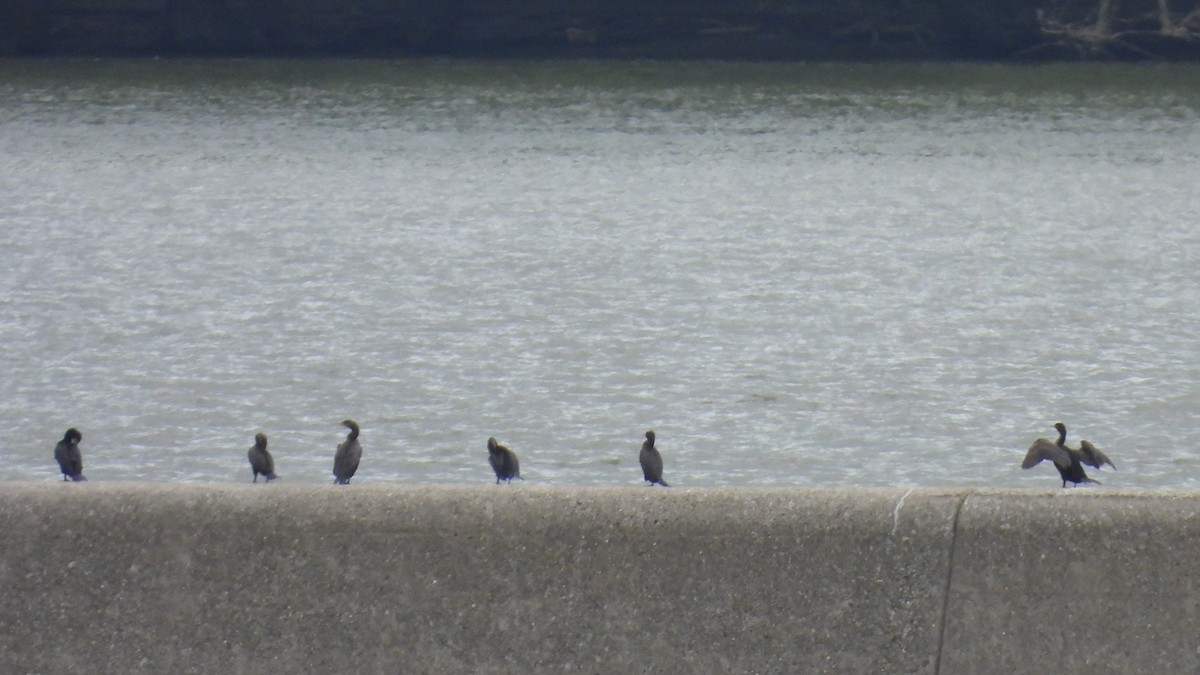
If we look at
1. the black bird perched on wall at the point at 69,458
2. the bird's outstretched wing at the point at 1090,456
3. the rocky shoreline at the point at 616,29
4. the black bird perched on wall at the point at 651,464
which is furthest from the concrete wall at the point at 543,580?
the rocky shoreline at the point at 616,29

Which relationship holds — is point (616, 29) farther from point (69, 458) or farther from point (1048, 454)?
point (1048, 454)

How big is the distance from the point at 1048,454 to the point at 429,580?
8795 millimetres

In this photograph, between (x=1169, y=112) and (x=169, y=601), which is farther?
(x=1169, y=112)

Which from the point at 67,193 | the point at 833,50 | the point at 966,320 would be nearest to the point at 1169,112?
the point at 833,50

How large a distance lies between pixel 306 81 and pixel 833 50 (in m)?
15.3

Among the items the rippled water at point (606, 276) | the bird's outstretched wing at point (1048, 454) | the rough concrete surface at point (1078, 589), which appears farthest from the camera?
the rippled water at point (606, 276)

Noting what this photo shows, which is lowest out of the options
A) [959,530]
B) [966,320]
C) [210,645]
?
[966,320]

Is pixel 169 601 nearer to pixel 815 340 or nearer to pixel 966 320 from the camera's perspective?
pixel 815 340

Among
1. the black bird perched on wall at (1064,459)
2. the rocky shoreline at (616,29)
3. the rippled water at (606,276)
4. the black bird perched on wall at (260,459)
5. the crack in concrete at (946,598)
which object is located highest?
the crack in concrete at (946,598)

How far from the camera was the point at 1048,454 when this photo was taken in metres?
12.8

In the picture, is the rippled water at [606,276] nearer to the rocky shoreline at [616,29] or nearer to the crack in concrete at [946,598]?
the rocky shoreline at [616,29]

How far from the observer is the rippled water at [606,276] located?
55.4ft

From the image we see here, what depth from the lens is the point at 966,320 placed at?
72.8 feet

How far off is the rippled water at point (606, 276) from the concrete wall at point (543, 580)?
10072 mm
